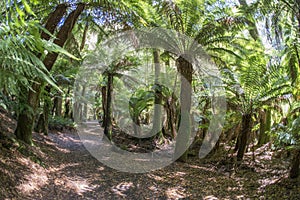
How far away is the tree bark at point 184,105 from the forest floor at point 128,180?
0.65 meters

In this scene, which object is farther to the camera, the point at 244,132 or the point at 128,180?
the point at 244,132

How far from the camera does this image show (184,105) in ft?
21.9

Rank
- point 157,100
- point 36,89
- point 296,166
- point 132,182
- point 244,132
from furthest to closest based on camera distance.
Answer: point 157,100
point 244,132
point 36,89
point 132,182
point 296,166

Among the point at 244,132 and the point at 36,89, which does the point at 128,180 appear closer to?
the point at 36,89

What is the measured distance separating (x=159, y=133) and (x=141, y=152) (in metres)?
1.66

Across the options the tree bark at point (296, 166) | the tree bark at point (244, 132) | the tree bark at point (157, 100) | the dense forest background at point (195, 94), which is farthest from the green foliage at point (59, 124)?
the tree bark at point (296, 166)

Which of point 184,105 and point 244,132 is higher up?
point 184,105

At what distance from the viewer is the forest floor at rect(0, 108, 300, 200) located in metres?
3.69

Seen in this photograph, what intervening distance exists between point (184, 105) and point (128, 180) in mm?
2636

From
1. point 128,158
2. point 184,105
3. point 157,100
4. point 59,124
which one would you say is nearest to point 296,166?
point 184,105

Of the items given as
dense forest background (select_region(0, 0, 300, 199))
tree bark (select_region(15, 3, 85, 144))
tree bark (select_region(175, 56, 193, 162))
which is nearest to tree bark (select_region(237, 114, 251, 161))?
dense forest background (select_region(0, 0, 300, 199))

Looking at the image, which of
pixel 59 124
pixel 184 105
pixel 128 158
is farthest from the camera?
pixel 59 124

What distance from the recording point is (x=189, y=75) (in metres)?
6.56

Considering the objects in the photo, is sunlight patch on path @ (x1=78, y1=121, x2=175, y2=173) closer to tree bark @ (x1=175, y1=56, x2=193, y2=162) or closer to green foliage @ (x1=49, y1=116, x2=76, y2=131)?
tree bark @ (x1=175, y1=56, x2=193, y2=162)
